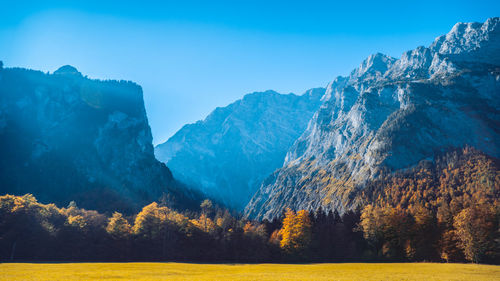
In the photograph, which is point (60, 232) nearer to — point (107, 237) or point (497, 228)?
point (107, 237)

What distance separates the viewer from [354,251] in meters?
105

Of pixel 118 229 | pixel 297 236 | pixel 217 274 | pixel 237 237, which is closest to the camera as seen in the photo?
pixel 217 274

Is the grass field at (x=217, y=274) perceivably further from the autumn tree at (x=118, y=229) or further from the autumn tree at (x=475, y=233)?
the autumn tree at (x=118, y=229)

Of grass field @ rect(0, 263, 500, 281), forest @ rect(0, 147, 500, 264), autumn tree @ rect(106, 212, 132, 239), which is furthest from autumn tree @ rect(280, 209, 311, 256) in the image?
autumn tree @ rect(106, 212, 132, 239)

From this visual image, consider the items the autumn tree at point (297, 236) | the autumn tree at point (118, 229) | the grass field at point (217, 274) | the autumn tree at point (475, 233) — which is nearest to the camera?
the grass field at point (217, 274)

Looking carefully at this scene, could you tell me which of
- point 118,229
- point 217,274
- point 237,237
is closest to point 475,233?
point 237,237

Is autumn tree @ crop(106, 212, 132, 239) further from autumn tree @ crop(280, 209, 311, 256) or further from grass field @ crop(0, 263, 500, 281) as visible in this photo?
autumn tree @ crop(280, 209, 311, 256)

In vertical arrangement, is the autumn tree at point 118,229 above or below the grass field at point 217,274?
above

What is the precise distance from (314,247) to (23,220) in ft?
294

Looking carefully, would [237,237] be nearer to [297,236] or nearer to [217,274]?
[297,236]

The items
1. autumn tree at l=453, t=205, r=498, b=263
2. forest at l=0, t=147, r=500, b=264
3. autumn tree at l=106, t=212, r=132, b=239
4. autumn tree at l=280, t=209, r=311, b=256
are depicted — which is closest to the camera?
autumn tree at l=453, t=205, r=498, b=263

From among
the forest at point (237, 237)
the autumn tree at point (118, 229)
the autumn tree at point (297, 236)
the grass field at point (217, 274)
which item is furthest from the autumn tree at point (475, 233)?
the autumn tree at point (118, 229)

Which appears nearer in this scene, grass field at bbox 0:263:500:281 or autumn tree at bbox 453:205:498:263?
grass field at bbox 0:263:500:281

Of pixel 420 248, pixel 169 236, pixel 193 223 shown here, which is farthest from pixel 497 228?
pixel 169 236
